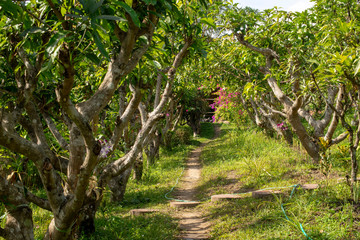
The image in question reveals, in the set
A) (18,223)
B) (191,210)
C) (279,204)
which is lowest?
(191,210)

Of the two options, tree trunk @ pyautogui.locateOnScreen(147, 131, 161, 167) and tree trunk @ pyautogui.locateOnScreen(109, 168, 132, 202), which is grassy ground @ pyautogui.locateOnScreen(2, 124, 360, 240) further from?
tree trunk @ pyautogui.locateOnScreen(147, 131, 161, 167)

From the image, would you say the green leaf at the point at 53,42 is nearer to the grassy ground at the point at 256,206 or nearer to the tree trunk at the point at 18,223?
the tree trunk at the point at 18,223

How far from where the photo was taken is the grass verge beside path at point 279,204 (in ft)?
10.9

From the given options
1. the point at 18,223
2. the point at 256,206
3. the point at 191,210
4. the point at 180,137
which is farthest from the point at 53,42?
the point at 180,137

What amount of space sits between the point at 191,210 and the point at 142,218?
3.49 feet

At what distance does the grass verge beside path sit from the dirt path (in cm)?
18

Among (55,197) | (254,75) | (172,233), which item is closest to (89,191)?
(55,197)

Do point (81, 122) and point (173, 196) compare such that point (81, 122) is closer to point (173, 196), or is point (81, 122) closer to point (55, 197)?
point (55, 197)

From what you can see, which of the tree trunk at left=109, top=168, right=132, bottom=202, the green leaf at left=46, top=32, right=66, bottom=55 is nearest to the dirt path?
the tree trunk at left=109, top=168, right=132, bottom=202

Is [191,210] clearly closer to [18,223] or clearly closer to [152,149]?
[18,223]

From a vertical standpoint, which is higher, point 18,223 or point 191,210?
point 18,223

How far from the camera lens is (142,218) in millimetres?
4730

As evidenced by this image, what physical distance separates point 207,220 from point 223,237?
2.89 ft

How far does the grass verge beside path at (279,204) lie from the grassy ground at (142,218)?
2.59 feet
